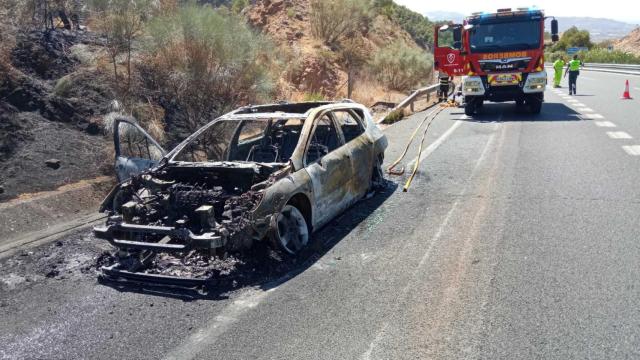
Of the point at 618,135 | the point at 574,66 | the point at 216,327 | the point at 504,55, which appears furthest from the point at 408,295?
the point at 574,66

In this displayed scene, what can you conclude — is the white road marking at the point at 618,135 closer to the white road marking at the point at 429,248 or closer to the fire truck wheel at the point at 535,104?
the white road marking at the point at 429,248

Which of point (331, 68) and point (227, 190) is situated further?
point (331, 68)

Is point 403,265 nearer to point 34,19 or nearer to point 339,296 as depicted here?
point 339,296

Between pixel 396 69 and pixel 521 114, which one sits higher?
pixel 396 69

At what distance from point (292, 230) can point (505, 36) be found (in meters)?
12.4

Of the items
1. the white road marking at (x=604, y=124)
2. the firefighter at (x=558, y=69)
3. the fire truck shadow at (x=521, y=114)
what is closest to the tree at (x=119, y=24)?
the fire truck shadow at (x=521, y=114)

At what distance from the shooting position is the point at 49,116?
11.4m

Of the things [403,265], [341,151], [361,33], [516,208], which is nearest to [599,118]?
[516,208]

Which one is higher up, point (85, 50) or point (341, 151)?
point (85, 50)

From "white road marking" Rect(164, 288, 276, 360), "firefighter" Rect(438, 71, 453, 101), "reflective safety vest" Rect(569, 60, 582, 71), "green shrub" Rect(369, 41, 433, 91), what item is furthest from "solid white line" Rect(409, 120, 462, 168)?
"green shrub" Rect(369, 41, 433, 91)

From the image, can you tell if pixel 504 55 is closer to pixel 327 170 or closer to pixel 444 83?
pixel 444 83

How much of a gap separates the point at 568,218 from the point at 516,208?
2.26 ft

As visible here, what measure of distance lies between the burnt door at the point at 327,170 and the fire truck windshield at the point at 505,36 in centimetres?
1025

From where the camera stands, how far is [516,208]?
7523 millimetres
